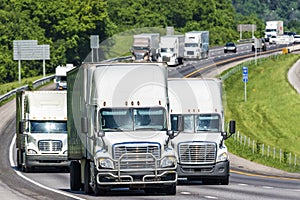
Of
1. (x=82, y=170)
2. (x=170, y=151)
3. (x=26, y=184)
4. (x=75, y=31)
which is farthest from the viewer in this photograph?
(x=75, y=31)

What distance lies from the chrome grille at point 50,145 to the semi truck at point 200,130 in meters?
9.32

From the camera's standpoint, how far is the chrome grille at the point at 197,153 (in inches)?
1356

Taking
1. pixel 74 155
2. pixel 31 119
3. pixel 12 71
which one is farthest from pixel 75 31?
pixel 74 155

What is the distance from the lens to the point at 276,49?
445 ft

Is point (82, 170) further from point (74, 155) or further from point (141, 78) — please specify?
point (141, 78)

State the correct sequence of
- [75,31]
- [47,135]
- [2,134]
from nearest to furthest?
[47,135] < [2,134] < [75,31]

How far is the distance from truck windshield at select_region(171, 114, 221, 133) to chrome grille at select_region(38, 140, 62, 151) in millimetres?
9459

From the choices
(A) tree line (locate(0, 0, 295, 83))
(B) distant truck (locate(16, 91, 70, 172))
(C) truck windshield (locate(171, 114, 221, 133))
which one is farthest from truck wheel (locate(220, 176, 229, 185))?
(A) tree line (locate(0, 0, 295, 83))

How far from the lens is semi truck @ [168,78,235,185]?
34469 millimetres

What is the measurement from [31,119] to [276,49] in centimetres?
9446

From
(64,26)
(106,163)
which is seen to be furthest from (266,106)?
(106,163)

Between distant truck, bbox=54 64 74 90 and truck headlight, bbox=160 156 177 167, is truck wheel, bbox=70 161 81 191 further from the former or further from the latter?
distant truck, bbox=54 64 74 90

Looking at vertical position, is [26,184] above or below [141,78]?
below

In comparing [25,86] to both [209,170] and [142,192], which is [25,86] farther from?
[142,192]
